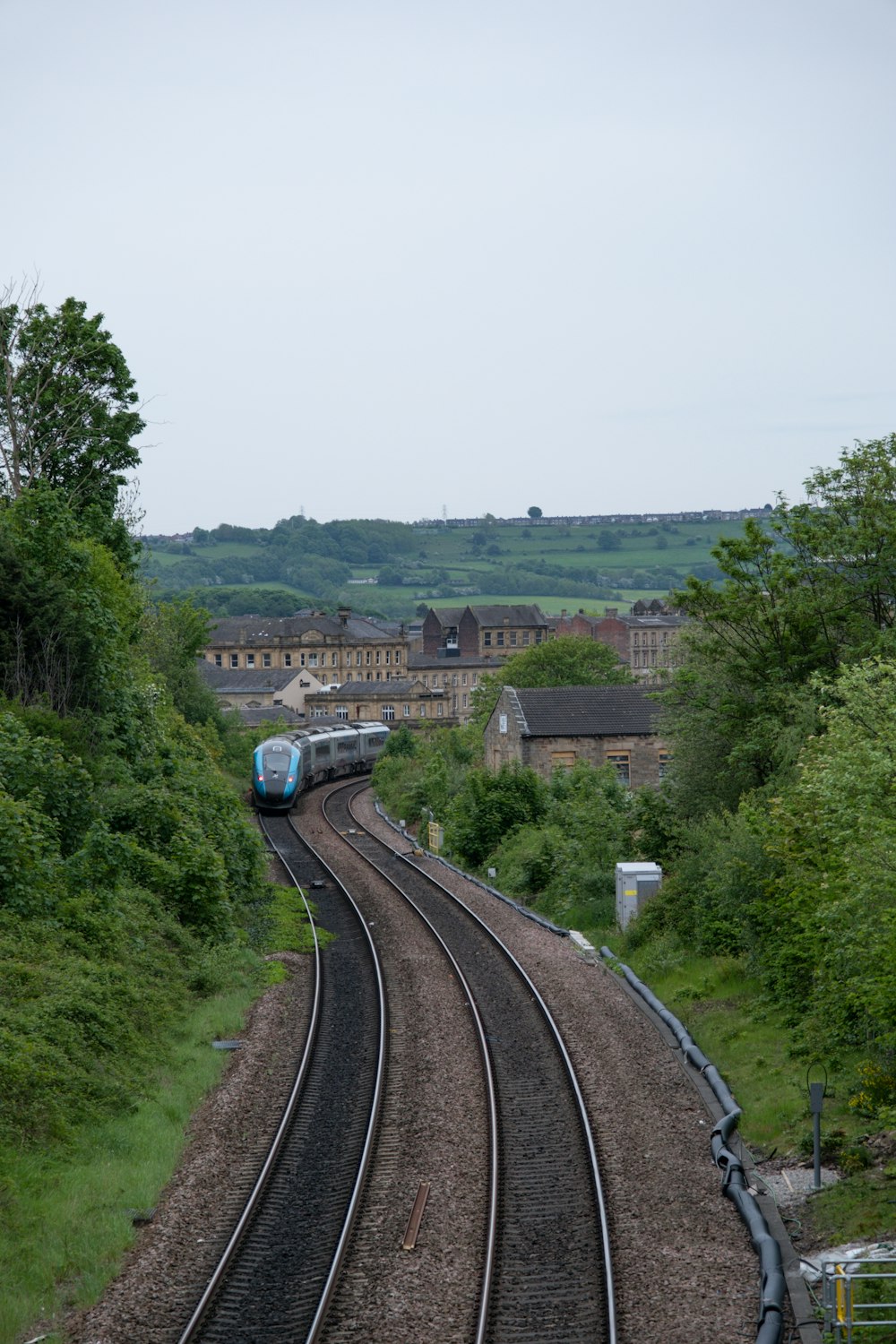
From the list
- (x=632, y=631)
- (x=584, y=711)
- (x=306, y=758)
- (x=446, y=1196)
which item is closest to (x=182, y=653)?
(x=306, y=758)

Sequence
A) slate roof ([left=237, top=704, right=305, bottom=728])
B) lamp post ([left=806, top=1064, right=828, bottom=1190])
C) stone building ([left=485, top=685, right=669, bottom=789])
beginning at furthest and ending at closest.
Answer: slate roof ([left=237, top=704, right=305, bottom=728]), stone building ([left=485, top=685, right=669, bottom=789]), lamp post ([left=806, top=1064, right=828, bottom=1190])

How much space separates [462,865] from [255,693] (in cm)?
7600

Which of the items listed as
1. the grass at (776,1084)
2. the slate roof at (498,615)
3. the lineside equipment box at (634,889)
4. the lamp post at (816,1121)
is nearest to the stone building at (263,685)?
the slate roof at (498,615)

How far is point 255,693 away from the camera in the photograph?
111625mm

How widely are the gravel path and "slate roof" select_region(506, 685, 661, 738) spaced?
24.6m

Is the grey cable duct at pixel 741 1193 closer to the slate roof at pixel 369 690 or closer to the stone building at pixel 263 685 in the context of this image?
the stone building at pixel 263 685

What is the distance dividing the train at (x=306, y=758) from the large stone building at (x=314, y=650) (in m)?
63.8

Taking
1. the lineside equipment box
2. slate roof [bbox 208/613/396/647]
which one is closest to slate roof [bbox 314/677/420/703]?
slate roof [bbox 208/613/396/647]

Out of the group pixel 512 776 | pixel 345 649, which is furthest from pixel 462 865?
pixel 345 649

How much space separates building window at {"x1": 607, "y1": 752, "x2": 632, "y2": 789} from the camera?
45875 mm

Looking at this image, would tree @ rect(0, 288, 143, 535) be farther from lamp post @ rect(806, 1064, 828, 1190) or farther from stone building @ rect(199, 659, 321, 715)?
stone building @ rect(199, 659, 321, 715)

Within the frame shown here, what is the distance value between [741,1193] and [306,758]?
144ft

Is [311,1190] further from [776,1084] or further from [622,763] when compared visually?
[622,763]

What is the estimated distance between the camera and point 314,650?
136m
